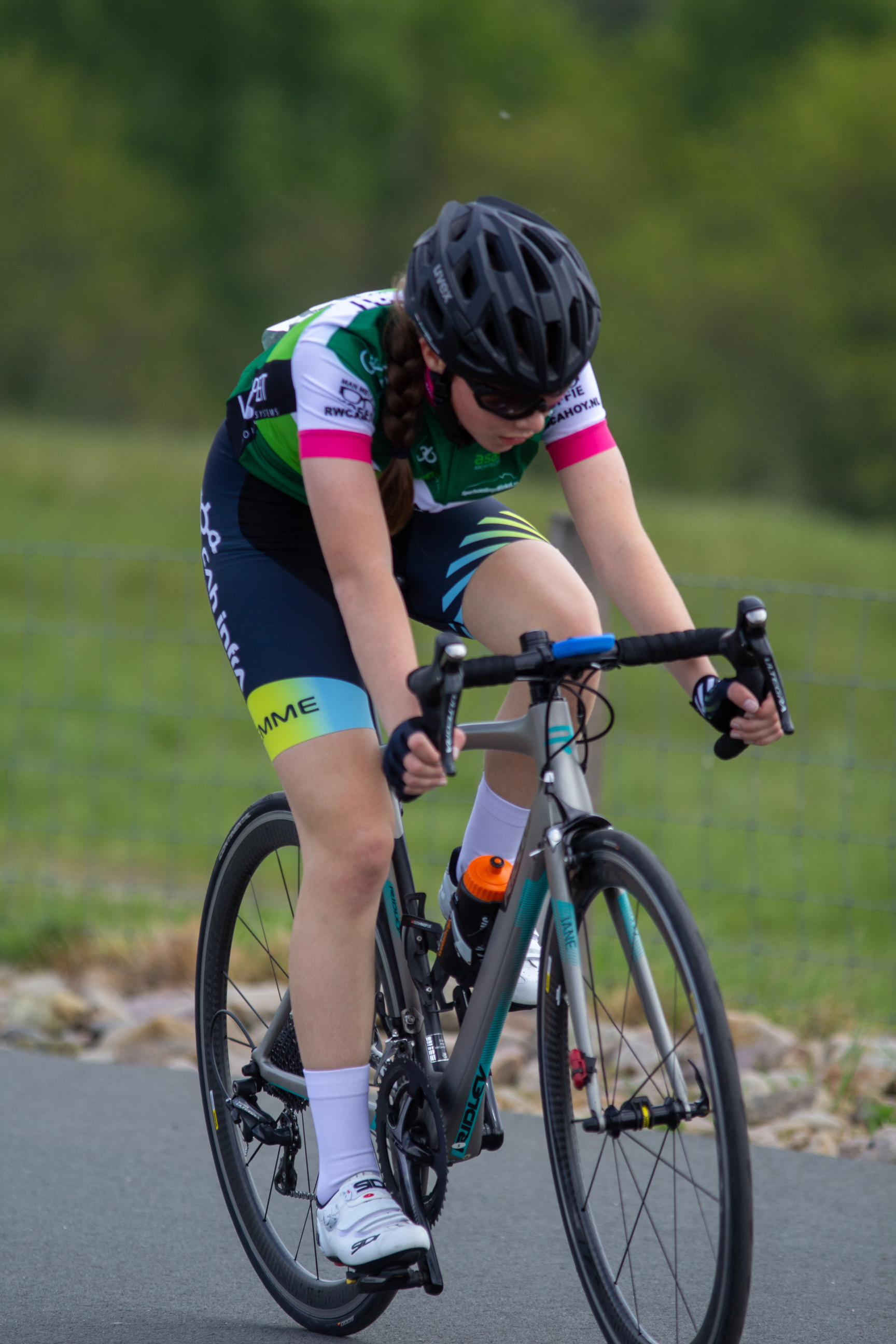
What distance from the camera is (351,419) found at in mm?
2576

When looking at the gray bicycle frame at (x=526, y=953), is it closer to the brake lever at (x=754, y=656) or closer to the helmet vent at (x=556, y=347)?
the brake lever at (x=754, y=656)

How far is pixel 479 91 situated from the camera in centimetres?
5650

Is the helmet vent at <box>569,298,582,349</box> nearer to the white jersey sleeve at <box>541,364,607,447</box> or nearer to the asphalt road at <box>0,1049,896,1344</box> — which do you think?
the white jersey sleeve at <box>541,364,607,447</box>

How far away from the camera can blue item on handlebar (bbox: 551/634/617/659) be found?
7.96ft

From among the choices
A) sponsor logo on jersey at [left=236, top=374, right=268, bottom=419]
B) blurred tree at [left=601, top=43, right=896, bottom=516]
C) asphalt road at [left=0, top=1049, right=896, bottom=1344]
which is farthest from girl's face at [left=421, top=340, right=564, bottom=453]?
blurred tree at [left=601, top=43, right=896, bottom=516]

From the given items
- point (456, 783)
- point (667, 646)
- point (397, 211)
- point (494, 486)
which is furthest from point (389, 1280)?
point (397, 211)

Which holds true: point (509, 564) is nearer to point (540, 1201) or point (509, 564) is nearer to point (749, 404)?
point (540, 1201)

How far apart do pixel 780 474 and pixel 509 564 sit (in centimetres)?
4580

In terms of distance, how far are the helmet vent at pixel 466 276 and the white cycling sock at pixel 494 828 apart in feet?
3.20


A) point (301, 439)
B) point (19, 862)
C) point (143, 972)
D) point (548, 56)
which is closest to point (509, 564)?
point (301, 439)

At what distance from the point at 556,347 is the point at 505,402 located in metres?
0.13

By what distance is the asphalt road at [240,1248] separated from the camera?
3.01 meters

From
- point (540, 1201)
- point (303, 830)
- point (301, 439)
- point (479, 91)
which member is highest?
point (479, 91)

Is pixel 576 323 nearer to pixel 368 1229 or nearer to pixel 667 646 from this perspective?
pixel 667 646
